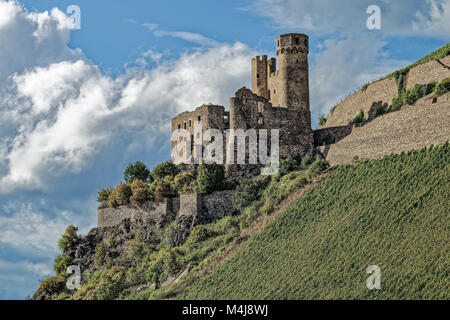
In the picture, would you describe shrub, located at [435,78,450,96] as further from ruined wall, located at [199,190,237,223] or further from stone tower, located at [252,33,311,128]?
ruined wall, located at [199,190,237,223]

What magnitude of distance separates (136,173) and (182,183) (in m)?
8.61

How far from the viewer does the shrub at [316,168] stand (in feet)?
180

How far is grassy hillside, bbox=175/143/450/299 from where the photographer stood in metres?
42.2

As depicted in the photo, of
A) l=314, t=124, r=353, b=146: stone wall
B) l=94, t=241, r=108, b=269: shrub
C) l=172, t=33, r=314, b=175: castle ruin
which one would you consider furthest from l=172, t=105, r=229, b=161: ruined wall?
l=94, t=241, r=108, b=269: shrub

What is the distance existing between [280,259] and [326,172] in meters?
8.23

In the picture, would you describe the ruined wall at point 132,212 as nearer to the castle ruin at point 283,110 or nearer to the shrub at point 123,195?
the shrub at point 123,195

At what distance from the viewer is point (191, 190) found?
58.6 m

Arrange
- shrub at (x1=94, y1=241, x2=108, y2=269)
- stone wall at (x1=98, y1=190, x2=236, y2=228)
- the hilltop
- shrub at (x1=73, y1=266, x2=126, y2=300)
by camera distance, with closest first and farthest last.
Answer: the hilltop < shrub at (x1=73, y1=266, x2=126, y2=300) < stone wall at (x1=98, y1=190, x2=236, y2=228) < shrub at (x1=94, y1=241, x2=108, y2=269)

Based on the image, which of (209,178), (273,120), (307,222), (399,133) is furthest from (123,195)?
(399,133)

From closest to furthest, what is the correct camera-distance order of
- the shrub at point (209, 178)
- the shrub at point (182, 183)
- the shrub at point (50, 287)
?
the shrub at point (209, 178) → the shrub at point (182, 183) → the shrub at point (50, 287)

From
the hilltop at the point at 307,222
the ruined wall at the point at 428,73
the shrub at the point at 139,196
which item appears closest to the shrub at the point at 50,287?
the hilltop at the point at 307,222

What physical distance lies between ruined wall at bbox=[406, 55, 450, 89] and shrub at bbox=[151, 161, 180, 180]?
16.4 meters

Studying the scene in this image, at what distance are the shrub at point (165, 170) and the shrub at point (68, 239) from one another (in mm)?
6918

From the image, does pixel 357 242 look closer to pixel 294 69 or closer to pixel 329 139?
pixel 329 139
